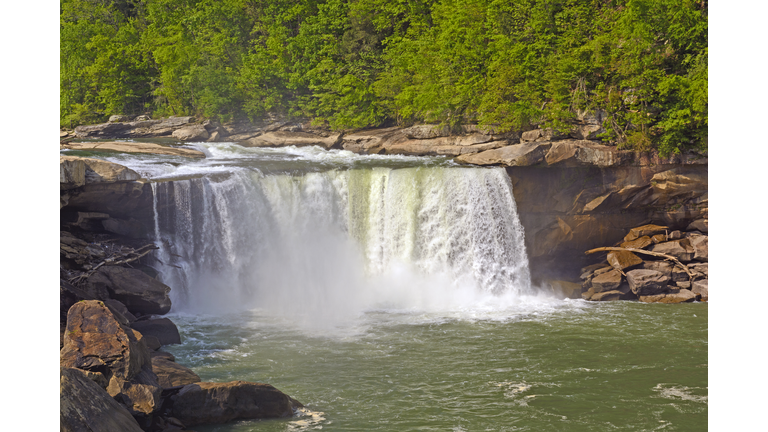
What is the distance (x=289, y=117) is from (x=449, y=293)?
1741cm

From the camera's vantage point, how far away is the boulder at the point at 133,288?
15.0 metres

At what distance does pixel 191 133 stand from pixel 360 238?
1445 cm

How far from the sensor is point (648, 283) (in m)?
19.0

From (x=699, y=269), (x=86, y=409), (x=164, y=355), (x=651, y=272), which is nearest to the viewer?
(x=86, y=409)

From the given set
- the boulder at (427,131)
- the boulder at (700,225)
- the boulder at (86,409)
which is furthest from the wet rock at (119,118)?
the boulder at (700,225)

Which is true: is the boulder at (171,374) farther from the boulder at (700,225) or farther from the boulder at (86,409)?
the boulder at (700,225)

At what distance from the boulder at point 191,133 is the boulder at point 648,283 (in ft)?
71.1

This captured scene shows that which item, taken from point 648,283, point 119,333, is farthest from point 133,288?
point 648,283

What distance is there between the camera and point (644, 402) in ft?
36.3

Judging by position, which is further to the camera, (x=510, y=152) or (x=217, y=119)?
(x=217, y=119)

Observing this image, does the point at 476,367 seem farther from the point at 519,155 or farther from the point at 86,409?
the point at 519,155

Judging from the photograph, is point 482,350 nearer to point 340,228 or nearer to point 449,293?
point 449,293

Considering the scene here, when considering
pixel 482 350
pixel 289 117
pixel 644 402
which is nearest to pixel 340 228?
pixel 482 350

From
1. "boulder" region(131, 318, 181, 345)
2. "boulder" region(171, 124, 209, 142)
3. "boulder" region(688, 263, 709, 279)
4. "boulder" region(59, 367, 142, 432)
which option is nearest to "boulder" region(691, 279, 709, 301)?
"boulder" region(688, 263, 709, 279)
